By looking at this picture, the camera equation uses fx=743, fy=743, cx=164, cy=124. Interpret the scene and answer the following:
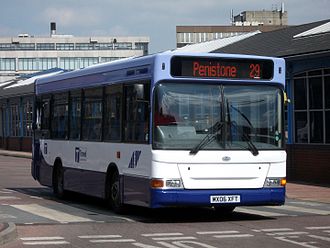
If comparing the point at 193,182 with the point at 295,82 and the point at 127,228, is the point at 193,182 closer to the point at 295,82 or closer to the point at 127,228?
the point at 127,228

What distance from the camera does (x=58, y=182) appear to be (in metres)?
18.8

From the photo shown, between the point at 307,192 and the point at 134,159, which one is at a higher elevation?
the point at 134,159

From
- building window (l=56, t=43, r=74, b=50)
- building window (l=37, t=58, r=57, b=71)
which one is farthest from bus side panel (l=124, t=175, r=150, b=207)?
building window (l=56, t=43, r=74, b=50)

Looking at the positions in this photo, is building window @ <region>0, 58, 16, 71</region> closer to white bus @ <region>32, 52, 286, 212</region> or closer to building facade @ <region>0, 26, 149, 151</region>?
building facade @ <region>0, 26, 149, 151</region>

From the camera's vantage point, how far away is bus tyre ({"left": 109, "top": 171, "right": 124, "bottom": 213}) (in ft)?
47.9

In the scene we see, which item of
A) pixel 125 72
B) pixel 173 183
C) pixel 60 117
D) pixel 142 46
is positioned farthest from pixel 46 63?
pixel 173 183

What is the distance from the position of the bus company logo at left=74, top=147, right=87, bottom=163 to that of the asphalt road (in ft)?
3.55

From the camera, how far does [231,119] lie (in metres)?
13.4

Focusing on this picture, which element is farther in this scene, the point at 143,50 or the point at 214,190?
the point at 143,50

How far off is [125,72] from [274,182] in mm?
3597

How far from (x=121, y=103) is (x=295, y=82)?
1251 cm

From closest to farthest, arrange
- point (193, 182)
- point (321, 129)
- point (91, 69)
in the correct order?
point (193, 182), point (91, 69), point (321, 129)

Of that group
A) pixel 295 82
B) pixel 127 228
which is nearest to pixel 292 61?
pixel 295 82

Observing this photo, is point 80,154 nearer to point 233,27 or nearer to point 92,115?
point 92,115
